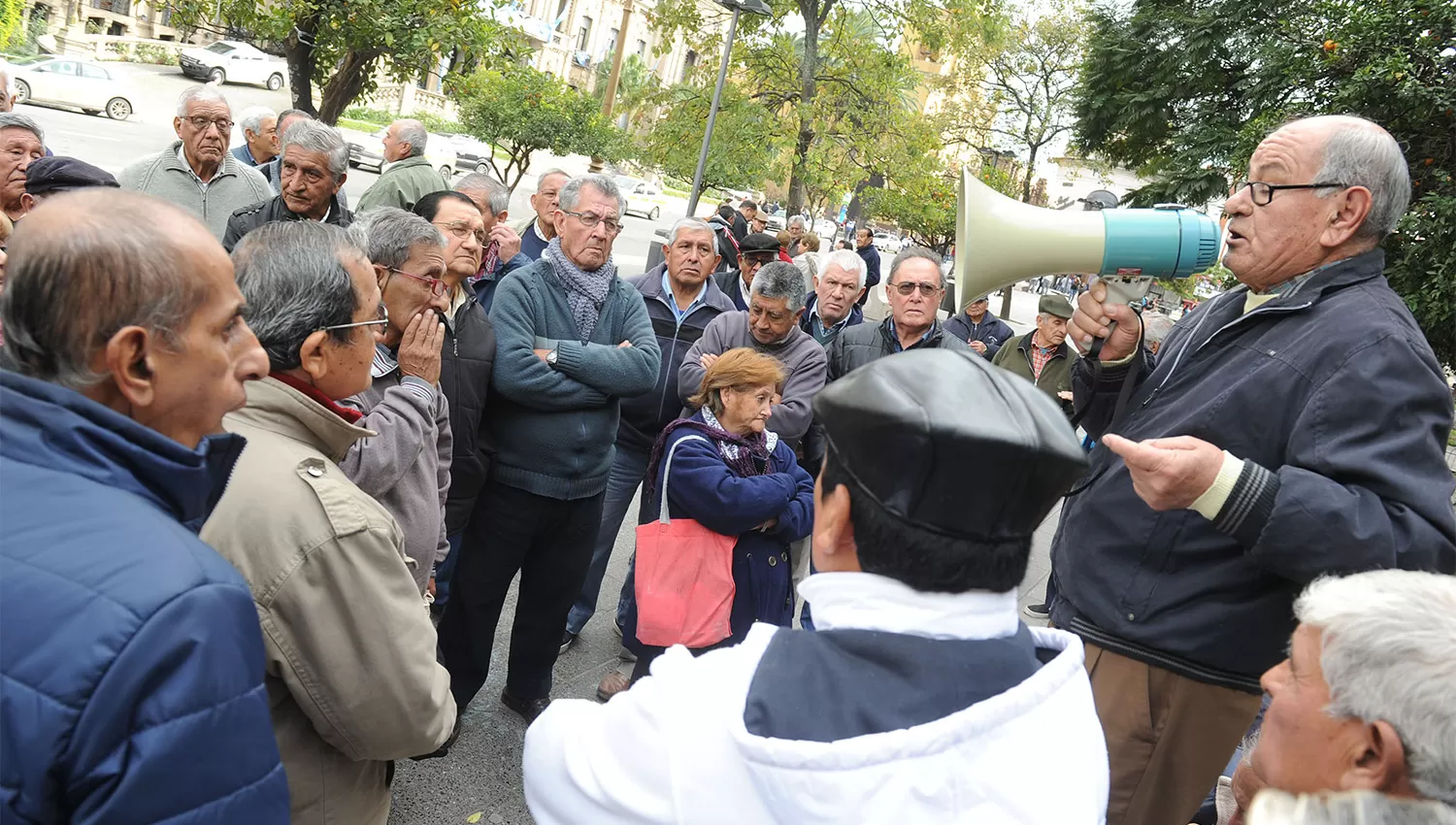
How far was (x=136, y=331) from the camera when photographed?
130 cm

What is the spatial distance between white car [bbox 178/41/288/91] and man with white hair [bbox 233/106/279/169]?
26645mm

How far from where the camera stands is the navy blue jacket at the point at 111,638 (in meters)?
1.09

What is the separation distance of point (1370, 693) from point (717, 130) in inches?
516

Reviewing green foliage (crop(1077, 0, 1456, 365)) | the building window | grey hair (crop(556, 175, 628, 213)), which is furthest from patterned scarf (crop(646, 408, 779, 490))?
the building window

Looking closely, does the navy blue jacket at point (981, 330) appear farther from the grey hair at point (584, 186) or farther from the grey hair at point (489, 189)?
the grey hair at point (584, 186)

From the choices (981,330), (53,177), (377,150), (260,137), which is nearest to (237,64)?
(377,150)

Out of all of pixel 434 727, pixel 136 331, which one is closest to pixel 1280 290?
pixel 434 727

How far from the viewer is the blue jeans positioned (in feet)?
15.1

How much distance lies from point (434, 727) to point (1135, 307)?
2.02 meters

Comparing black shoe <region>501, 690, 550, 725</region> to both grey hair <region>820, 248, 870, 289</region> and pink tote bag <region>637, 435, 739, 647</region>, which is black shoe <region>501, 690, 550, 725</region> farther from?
grey hair <region>820, 248, 870, 289</region>

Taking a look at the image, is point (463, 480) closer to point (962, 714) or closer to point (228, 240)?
point (228, 240)

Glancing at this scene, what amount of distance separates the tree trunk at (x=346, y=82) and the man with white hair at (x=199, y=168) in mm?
4605

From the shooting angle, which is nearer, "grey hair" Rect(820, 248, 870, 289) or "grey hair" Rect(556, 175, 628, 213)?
"grey hair" Rect(556, 175, 628, 213)

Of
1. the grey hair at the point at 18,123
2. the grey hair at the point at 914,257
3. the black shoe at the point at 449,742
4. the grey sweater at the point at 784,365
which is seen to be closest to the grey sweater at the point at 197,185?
the grey hair at the point at 18,123
